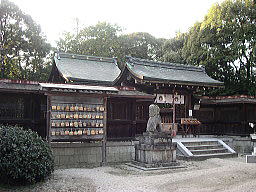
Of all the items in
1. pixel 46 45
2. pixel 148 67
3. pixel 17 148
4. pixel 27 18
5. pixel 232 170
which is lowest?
pixel 232 170

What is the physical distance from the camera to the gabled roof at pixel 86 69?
23969 millimetres

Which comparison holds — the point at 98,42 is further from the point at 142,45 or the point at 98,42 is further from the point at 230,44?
the point at 230,44

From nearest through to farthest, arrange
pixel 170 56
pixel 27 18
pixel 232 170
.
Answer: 1. pixel 232 170
2. pixel 27 18
3. pixel 170 56

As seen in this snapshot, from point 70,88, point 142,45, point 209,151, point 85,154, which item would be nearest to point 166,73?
point 209,151

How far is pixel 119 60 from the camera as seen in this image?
3997cm

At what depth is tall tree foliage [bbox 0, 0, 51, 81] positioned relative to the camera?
29.7 meters

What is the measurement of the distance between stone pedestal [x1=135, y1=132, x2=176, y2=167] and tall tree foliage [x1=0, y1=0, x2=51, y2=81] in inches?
816

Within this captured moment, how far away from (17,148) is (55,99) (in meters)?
3.86

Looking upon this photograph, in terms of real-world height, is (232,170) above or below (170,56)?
below

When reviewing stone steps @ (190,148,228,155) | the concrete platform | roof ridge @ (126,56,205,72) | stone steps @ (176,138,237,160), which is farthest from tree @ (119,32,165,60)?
the concrete platform

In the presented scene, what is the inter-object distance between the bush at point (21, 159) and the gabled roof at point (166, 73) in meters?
10.7

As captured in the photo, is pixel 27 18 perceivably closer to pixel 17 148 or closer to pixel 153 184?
pixel 17 148

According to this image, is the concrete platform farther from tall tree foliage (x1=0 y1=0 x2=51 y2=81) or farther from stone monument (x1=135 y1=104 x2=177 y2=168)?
tall tree foliage (x1=0 y1=0 x2=51 y2=81)

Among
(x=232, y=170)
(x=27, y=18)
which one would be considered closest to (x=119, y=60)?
(x=27, y=18)
